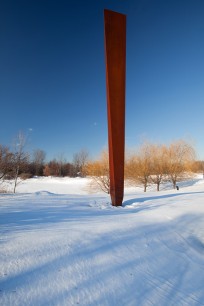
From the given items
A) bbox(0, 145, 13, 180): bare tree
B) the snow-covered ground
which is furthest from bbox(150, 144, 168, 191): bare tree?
the snow-covered ground

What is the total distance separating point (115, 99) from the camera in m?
5.60

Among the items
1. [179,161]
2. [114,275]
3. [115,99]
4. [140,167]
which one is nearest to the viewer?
[114,275]

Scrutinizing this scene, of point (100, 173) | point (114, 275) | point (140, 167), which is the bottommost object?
point (114, 275)

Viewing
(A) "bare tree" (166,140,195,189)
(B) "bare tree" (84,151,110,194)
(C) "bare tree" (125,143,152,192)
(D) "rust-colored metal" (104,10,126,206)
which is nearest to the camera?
(D) "rust-colored metal" (104,10,126,206)

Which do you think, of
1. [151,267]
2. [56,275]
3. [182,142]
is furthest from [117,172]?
[182,142]

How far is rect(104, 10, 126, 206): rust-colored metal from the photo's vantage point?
5582 millimetres

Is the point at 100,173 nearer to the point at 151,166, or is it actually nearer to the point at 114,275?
the point at 151,166

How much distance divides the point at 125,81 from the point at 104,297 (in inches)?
211

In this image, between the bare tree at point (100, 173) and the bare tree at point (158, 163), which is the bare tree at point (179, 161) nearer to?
the bare tree at point (158, 163)

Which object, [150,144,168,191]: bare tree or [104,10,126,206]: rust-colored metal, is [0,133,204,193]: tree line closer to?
[150,144,168,191]: bare tree

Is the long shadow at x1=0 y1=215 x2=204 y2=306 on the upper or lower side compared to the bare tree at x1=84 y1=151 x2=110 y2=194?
lower

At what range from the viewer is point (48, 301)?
1.46 metres

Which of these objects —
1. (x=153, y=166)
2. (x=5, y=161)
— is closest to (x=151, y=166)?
(x=153, y=166)

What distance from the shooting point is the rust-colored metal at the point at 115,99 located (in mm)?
5582
